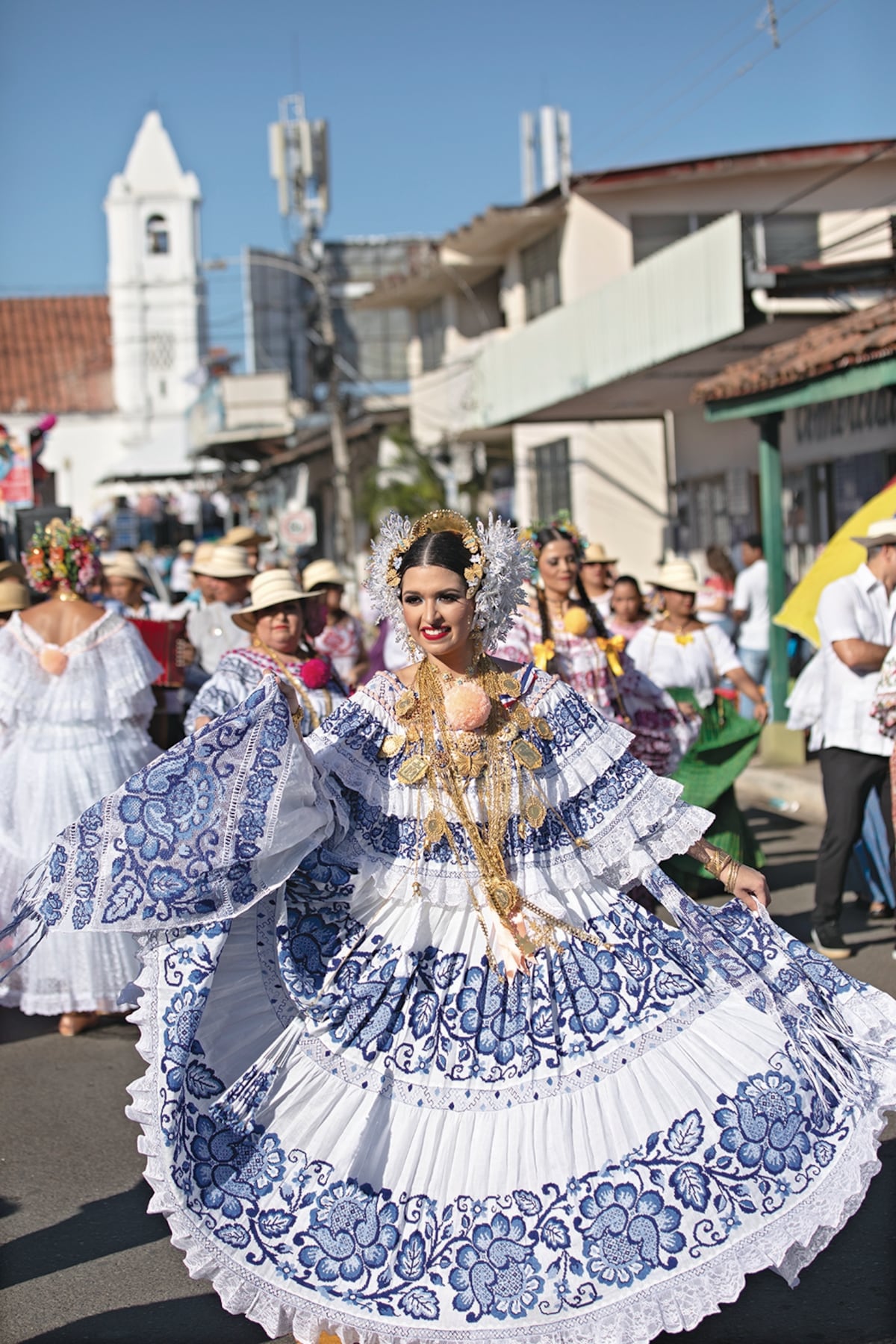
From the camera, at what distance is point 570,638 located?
7.43m

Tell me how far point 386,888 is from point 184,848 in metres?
0.57

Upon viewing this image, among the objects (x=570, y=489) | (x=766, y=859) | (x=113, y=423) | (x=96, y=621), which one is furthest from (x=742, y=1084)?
(x=113, y=423)

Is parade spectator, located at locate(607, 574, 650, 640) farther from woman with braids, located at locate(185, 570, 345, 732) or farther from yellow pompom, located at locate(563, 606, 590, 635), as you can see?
woman with braids, located at locate(185, 570, 345, 732)

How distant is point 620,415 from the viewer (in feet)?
75.6

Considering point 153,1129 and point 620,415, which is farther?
point 620,415

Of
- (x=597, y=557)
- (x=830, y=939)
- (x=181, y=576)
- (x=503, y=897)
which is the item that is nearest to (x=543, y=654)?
(x=830, y=939)

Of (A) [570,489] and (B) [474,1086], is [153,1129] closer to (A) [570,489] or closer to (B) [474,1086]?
(B) [474,1086]

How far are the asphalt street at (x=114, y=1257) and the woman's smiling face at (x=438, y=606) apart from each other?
1826 mm

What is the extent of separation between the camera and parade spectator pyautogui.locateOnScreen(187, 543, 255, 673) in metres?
9.02

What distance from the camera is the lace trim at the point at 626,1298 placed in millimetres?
3422

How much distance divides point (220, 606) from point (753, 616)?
7.03m

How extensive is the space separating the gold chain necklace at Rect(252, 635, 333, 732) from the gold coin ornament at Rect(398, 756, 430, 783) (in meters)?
2.02

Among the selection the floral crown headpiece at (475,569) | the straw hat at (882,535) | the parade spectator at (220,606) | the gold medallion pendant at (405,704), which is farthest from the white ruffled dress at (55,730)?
the straw hat at (882,535)

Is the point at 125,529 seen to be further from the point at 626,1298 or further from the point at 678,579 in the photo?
the point at 626,1298
